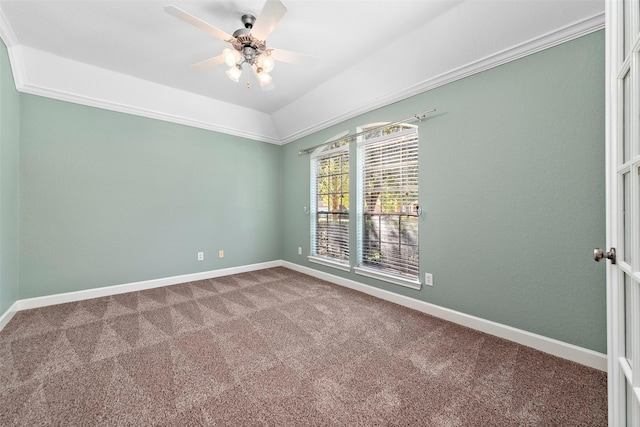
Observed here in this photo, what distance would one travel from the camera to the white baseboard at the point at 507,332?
1.77 metres

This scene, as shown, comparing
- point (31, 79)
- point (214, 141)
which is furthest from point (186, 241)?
point (31, 79)

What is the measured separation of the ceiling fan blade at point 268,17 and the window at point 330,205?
6.43 ft

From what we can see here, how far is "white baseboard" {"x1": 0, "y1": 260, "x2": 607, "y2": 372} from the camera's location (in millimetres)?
1832

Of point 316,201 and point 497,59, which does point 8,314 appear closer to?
point 316,201

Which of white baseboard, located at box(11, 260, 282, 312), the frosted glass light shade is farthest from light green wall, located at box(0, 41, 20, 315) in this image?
the frosted glass light shade

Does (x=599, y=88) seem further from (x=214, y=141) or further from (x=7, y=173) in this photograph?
(x=7, y=173)

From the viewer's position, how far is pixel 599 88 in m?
1.75

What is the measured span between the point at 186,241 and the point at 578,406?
418 cm

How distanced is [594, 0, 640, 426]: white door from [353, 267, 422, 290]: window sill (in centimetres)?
168

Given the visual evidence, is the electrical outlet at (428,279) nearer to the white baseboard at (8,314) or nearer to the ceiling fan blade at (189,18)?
the ceiling fan blade at (189,18)

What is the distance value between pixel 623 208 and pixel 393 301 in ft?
7.30

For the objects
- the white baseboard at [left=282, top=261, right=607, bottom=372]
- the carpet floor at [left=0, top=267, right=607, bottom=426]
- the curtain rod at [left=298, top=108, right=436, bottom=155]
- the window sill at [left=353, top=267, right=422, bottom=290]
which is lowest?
the carpet floor at [left=0, top=267, right=607, bottom=426]

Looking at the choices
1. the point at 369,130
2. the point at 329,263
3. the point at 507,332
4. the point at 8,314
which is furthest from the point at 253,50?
the point at 8,314

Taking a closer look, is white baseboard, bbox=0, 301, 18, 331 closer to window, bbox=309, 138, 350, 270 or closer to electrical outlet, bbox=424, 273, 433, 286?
window, bbox=309, 138, 350, 270
